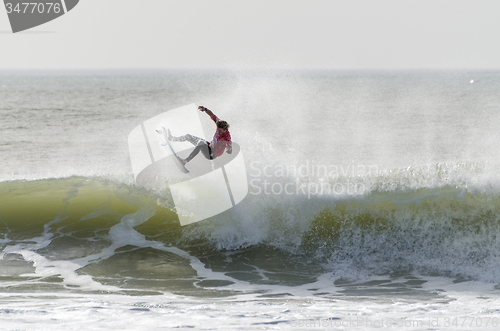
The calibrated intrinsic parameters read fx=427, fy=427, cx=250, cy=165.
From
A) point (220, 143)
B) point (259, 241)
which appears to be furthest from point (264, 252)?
point (220, 143)

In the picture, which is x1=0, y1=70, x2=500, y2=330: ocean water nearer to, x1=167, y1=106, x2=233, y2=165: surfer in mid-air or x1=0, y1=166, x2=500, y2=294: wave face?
x1=0, y1=166, x2=500, y2=294: wave face

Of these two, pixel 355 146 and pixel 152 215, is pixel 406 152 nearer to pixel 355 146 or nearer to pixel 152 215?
pixel 355 146

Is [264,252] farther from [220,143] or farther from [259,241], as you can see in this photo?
[220,143]

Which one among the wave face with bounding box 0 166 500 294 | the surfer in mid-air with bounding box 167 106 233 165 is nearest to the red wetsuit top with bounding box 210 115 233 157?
the surfer in mid-air with bounding box 167 106 233 165

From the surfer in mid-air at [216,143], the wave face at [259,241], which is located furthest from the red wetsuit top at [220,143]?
the wave face at [259,241]

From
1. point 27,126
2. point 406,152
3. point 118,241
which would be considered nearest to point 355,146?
point 406,152

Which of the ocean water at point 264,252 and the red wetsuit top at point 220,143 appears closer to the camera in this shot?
the ocean water at point 264,252

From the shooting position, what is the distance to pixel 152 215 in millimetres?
8961

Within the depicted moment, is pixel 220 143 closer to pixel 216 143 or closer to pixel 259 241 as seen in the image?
pixel 216 143

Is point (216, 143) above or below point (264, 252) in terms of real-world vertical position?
above

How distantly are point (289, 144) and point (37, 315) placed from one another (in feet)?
45.5

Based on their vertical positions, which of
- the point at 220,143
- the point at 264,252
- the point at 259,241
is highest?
the point at 220,143

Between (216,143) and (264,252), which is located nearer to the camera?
(264,252)

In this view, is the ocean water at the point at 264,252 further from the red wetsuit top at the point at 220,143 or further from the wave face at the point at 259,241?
the red wetsuit top at the point at 220,143
